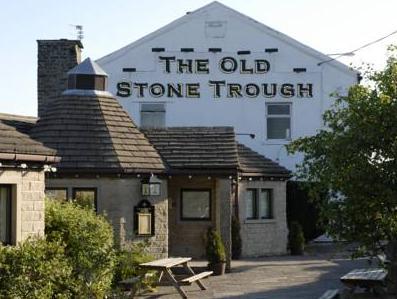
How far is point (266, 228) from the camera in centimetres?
2636

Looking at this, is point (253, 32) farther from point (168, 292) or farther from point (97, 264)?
point (97, 264)

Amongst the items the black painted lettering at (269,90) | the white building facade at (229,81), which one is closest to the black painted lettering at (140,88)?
the white building facade at (229,81)

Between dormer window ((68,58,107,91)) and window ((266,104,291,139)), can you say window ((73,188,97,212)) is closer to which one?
dormer window ((68,58,107,91))

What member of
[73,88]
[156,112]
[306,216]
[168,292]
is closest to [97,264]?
[168,292]

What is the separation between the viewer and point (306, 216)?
2948 centimetres

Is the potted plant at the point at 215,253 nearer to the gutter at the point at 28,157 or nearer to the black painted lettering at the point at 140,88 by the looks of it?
the gutter at the point at 28,157

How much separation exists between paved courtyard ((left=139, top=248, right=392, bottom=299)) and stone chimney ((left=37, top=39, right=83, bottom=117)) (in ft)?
28.8

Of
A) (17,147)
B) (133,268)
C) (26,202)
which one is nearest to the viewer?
(17,147)

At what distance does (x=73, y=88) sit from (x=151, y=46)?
9.87 m

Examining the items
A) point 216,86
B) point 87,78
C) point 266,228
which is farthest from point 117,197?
point 216,86

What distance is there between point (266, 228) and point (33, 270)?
48.2 ft

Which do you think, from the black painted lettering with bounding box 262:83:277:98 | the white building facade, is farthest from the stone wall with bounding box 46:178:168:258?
the black painted lettering with bounding box 262:83:277:98

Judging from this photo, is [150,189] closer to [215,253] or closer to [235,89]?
[215,253]

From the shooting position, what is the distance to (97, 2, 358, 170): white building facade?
3192 cm
